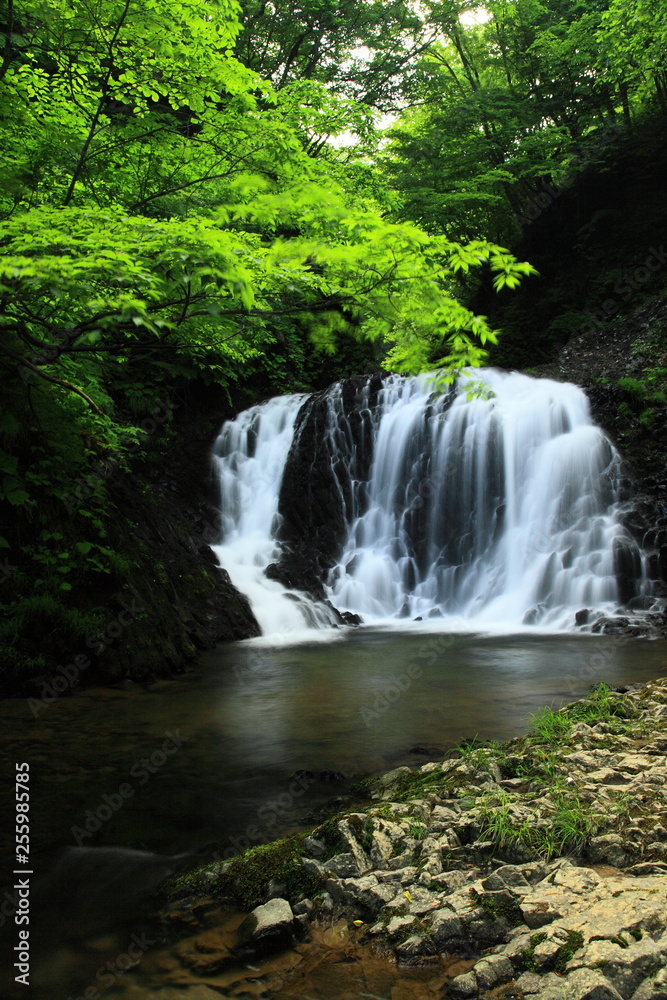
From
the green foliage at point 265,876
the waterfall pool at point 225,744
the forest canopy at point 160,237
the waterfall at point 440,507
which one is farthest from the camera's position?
the waterfall at point 440,507

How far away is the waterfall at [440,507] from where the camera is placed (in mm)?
11344

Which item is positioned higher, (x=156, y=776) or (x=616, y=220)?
(x=616, y=220)

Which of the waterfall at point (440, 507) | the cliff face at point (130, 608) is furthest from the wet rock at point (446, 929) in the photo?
the waterfall at point (440, 507)

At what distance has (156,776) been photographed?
4.68 metres

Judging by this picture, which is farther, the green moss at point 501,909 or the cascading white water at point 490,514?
the cascading white water at point 490,514

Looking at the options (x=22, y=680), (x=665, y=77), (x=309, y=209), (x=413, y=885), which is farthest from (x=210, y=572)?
(x=665, y=77)

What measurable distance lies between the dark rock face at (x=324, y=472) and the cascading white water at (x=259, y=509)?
320mm

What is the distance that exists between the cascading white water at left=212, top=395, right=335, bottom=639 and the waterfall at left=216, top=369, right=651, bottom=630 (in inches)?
1.4

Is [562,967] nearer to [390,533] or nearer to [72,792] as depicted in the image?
[72,792]

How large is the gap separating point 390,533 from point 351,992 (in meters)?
11.5

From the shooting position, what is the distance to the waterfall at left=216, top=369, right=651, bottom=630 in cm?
1134

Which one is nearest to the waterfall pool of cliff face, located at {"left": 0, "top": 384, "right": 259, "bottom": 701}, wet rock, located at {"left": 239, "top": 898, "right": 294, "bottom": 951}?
cliff face, located at {"left": 0, "top": 384, "right": 259, "bottom": 701}

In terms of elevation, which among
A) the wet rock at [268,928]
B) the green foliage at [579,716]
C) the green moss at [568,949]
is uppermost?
the green foliage at [579,716]

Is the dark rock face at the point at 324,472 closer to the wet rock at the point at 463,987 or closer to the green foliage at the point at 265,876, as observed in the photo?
the green foliage at the point at 265,876
